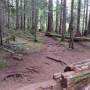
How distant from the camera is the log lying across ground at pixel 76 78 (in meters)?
3.68

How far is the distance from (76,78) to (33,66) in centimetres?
410

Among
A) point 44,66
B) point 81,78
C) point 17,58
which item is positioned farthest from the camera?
point 17,58

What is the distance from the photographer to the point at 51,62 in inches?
330

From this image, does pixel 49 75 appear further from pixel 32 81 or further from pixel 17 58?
pixel 17 58

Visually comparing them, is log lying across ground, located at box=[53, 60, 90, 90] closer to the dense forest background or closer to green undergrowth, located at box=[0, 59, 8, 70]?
green undergrowth, located at box=[0, 59, 8, 70]

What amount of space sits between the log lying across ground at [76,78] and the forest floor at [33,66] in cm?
257

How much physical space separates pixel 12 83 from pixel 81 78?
125 inches

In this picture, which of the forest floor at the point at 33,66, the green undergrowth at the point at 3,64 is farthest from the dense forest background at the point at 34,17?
the green undergrowth at the point at 3,64

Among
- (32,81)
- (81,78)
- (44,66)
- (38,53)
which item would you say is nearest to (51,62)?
(44,66)

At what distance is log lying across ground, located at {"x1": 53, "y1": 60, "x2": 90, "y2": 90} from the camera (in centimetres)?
368

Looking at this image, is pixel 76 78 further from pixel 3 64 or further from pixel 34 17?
pixel 34 17

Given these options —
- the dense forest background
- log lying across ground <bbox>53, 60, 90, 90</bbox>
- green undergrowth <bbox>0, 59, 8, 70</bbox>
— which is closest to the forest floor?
green undergrowth <bbox>0, 59, 8, 70</bbox>

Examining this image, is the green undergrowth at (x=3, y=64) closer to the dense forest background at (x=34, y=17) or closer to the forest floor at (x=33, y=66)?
the forest floor at (x=33, y=66)

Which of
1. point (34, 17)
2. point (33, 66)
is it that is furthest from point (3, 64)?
point (34, 17)
